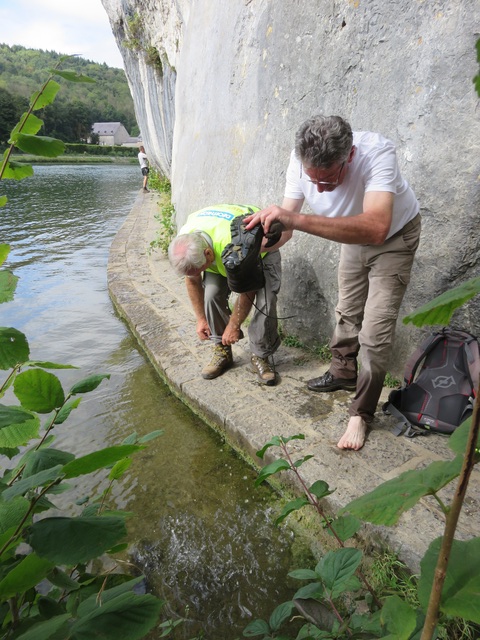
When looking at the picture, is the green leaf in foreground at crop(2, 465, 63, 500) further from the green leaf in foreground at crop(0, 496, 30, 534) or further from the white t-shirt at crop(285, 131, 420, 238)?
the white t-shirt at crop(285, 131, 420, 238)

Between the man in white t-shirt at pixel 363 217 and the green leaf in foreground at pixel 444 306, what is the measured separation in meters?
1.80

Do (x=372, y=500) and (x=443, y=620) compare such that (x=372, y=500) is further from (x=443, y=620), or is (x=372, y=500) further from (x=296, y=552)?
(x=296, y=552)

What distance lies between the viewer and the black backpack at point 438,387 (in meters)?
2.37

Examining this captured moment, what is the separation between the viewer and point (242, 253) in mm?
2621

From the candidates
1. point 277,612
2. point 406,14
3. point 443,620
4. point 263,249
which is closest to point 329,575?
point 277,612

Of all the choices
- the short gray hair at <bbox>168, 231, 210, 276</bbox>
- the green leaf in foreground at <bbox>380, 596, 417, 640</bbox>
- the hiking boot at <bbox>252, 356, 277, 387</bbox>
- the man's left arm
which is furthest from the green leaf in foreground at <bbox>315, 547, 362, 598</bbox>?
the short gray hair at <bbox>168, 231, 210, 276</bbox>

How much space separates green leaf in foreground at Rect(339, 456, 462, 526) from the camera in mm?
509

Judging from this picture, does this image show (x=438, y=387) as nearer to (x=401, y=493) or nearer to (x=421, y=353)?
(x=421, y=353)

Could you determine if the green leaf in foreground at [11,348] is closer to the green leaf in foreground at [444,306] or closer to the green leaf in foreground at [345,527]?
the green leaf in foreground at [444,306]

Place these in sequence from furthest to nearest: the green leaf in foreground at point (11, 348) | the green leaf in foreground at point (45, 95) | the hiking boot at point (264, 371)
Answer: the hiking boot at point (264, 371) → the green leaf in foreground at point (45, 95) → the green leaf in foreground at point (11, 348)

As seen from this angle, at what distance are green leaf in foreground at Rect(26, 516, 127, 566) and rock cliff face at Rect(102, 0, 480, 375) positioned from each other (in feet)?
8.09

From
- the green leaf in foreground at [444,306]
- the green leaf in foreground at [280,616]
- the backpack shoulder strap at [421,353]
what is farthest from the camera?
the backpack shoulder strap at [421,353]

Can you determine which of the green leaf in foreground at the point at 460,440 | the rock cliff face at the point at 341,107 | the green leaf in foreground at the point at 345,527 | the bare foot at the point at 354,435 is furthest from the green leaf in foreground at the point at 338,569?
the rock cliff face at the point at 341,107

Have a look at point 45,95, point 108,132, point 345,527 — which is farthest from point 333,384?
point 108,132
